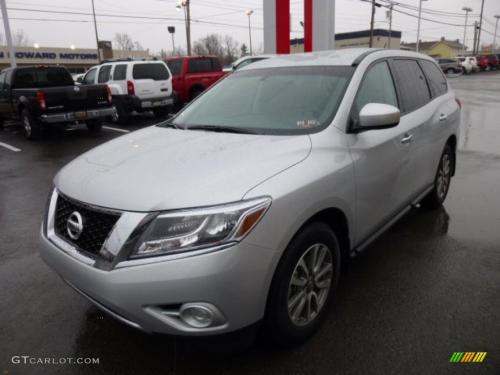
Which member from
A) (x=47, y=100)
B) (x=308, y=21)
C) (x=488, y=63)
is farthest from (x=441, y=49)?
(x=47, y=100)

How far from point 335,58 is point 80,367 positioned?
293cm

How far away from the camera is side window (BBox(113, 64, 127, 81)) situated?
1320 centimetres

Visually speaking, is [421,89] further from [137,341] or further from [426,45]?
[426,45]

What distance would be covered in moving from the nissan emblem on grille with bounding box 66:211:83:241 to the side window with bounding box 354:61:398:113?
6.56 ft

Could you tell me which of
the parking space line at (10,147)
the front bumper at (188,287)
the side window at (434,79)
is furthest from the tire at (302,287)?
the parking space line at (10,147)

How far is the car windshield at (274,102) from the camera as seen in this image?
9.73ft

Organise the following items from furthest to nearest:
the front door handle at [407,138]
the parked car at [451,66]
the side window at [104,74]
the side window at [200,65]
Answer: the parked car at [451,66], the side window at [200,65], the side window at [104,74], the front door handle at [407,138]

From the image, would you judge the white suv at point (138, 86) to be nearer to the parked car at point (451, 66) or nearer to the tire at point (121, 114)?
the tire at point (121, 114)

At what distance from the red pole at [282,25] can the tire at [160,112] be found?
15.7 ft

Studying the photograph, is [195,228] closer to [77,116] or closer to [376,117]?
[376,117]

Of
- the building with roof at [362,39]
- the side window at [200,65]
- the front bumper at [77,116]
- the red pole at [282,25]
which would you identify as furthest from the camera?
the building with roof at [362,39]

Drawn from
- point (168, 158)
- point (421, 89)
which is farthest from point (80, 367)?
point (421, 89)

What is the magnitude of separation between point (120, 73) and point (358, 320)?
40.9 feet

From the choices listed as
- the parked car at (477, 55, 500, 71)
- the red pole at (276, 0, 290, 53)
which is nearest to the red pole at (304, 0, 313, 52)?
the red pole at (276, 0, 290, 53)
